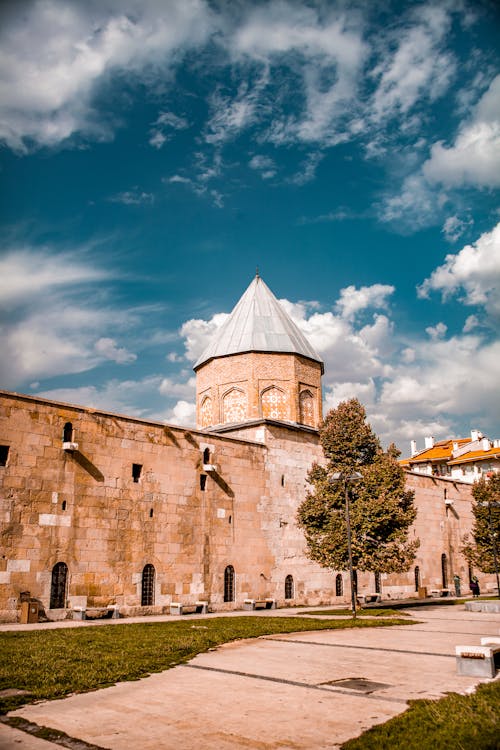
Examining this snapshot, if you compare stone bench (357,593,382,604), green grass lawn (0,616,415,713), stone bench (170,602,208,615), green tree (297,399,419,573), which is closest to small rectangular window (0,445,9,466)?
green grass lawn (0,616,415,713)

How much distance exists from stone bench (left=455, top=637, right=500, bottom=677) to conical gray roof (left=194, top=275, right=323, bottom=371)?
20.7 meters

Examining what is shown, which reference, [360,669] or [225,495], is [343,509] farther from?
[360,669]

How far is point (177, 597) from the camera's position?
A: 2017 centimetres

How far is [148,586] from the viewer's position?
64.0 feet

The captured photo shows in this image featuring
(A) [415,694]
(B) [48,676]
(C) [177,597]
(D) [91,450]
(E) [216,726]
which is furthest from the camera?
(C) [177,597]

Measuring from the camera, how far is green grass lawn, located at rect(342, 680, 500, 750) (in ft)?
15.9

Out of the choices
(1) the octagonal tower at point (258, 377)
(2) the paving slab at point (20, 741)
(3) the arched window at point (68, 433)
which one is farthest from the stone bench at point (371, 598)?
(2) the paving slab at point (20, 741)

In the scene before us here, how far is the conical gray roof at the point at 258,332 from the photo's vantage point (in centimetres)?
2825

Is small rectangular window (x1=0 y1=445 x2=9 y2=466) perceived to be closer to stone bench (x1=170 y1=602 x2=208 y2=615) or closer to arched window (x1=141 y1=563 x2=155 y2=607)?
arched window (x1=141 y1=563 x2=155 y2=607)

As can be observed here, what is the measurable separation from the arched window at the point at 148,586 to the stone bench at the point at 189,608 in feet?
2.43

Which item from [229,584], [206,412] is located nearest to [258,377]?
[206,412]

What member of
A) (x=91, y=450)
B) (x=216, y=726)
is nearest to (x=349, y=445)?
(x=91, y=450)

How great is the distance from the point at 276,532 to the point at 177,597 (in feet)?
18.5

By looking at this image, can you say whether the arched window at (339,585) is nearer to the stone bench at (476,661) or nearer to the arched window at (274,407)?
the arched window at (274,407)
